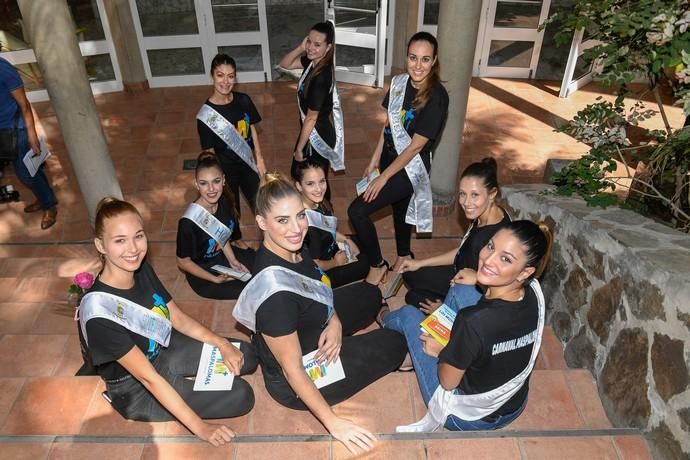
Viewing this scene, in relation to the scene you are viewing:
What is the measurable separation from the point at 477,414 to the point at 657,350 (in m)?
0.80

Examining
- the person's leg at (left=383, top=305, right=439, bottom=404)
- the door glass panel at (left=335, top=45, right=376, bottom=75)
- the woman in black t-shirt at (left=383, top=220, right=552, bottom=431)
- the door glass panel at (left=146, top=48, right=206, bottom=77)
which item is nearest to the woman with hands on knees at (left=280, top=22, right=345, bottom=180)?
the person's leg at (left=383, top=305, right=439, bottom=404)

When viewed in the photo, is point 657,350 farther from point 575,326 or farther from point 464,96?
point 464,96

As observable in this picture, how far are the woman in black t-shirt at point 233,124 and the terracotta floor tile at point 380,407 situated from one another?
205 cm

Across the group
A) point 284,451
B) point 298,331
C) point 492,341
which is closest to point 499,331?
point 492,341

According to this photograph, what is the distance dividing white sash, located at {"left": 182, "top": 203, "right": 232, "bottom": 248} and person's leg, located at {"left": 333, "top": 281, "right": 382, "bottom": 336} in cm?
94

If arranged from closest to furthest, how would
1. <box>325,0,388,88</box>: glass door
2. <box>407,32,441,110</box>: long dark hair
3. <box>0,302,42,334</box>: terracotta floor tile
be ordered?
<box>407,32,441,110</box>: long dark hair < <box>0,302,42,334</box>: terracotta floor tile < <box>325,0,388,88</box>: glass door

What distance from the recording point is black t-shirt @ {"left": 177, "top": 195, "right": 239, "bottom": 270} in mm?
3396

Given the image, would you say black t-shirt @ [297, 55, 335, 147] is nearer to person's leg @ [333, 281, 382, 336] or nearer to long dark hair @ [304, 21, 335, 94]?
long dark hair @ [304, 21, 335, 94]

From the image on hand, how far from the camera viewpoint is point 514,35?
7.28m

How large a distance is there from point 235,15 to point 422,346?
6064mm

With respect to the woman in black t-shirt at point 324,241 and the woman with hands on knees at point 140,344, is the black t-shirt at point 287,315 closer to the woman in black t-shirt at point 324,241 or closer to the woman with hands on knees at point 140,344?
the woman with hands on knees at point 140,344

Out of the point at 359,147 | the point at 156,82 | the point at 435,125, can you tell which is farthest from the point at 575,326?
the point at 156,82

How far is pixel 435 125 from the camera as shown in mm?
3445

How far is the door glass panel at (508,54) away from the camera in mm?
7562
